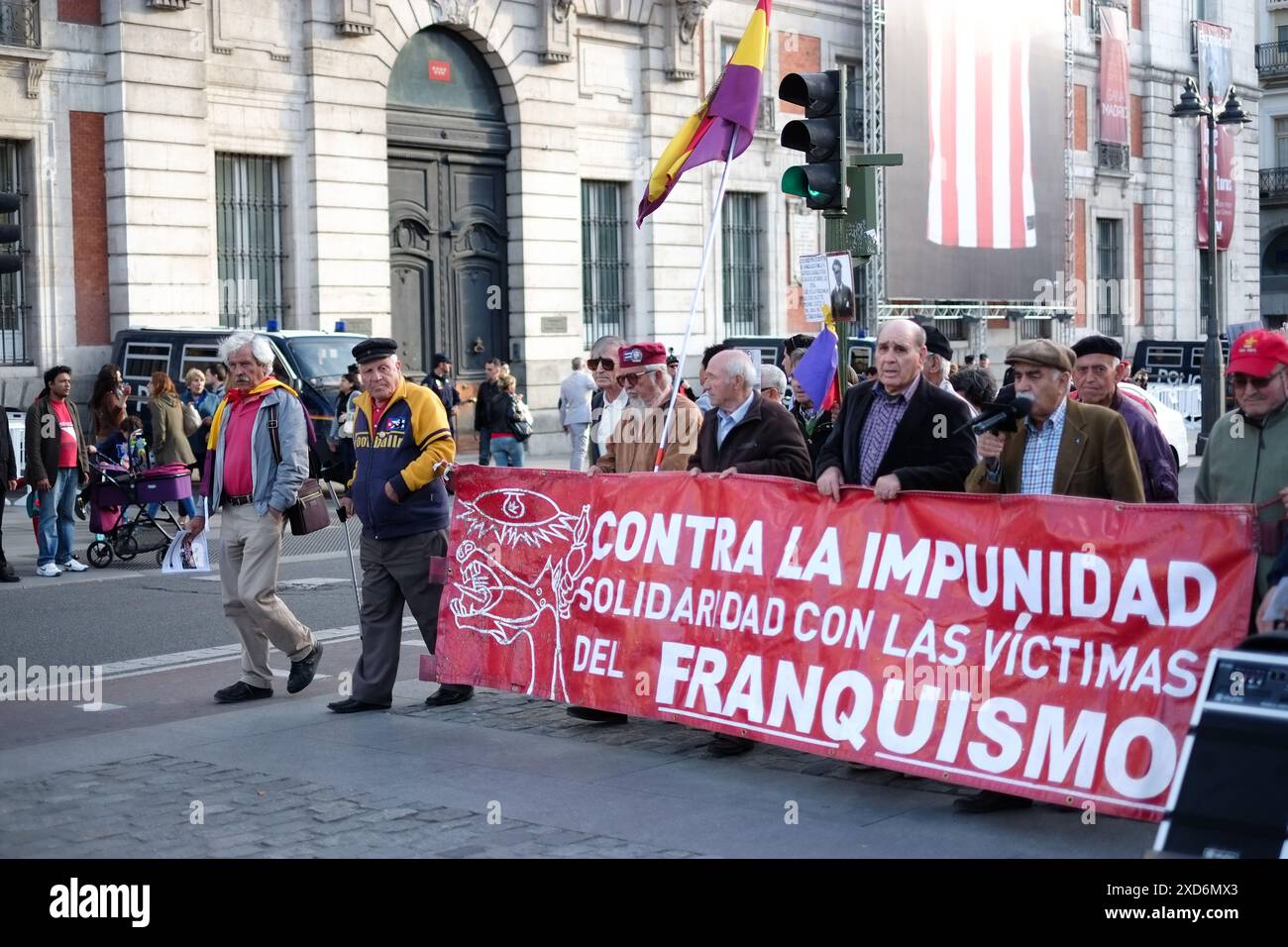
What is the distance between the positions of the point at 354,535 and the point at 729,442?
10.3m

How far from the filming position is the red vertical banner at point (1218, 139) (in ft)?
148

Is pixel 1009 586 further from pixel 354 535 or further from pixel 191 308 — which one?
pixel 191 308

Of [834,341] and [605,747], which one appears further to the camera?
[834,341]

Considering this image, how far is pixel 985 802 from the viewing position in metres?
6.47

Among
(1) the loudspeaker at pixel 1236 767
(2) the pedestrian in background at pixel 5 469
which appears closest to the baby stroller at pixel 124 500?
(2) the pedestrian in background at pixel 5 469

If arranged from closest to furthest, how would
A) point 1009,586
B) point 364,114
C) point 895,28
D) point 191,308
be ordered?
point 1009,586, point 191,308, point 364,114, point 895,28

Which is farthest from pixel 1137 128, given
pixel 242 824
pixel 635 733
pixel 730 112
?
pixel 242 824

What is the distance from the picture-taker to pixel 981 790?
21.5 ft

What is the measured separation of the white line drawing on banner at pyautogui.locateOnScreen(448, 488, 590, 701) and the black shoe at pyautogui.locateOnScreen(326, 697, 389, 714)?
2.09ft

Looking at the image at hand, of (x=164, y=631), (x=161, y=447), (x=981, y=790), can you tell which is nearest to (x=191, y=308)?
(x=161, y=447)

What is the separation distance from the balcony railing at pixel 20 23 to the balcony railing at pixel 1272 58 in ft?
170

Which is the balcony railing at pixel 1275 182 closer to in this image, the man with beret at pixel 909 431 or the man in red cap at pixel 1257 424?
the man with beret at pixel 909 431

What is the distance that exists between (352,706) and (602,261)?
2248cm

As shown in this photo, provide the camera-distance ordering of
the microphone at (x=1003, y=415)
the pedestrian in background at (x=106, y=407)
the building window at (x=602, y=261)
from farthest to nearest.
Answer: the building window at (x=602, y=261) < the pedestrian in background at (x=106, y=407) < the microphone at (x=1003, y=415)
